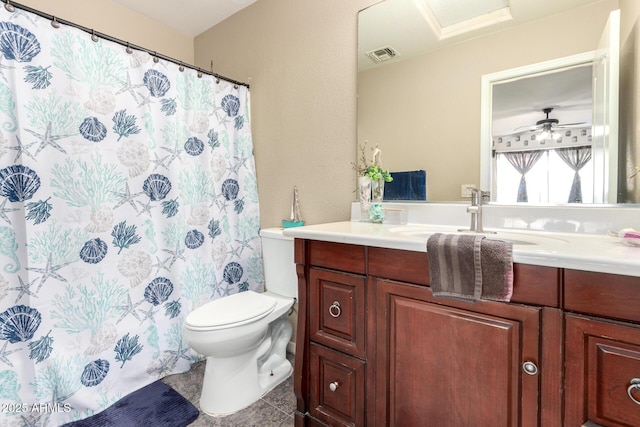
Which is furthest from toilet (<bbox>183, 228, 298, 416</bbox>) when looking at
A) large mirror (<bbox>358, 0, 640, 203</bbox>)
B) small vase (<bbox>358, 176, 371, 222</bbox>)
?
large mirror (<bbox>358, 0, 640, 203</bbox>)

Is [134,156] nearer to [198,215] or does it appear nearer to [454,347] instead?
[198,215]

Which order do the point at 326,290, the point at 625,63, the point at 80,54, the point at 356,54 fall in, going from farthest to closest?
the point at 356,54
the point at 80,54
the point at 326,290
the point at 625,63

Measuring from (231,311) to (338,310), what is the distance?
63 centimetres

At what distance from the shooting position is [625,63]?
108 cm

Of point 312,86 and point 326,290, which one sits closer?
point 326,290

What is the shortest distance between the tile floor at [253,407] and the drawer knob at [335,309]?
0.65m

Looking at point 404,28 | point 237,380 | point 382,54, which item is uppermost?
point 404,28

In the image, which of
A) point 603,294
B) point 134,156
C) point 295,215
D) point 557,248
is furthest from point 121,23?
point 603,294

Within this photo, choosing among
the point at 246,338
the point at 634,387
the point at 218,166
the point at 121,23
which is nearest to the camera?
the point at 634,387

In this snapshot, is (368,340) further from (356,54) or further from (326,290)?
(356,54)

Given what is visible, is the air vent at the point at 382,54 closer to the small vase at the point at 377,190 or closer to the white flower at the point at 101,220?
the small vase at the point at 377,190

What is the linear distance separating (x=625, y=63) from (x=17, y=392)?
2.71 metres

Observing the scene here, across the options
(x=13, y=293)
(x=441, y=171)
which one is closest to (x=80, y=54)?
(x=13, y=293)

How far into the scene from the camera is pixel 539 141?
1.24 metres
